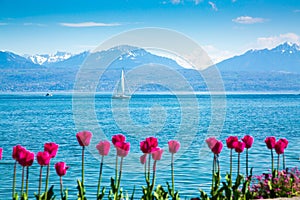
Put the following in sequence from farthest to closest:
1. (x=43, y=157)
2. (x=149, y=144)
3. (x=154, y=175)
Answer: (x=154, y=175) → (x=149, y=144) → (x=43, y=157)

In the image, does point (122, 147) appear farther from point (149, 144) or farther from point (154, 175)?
point (154, 175)

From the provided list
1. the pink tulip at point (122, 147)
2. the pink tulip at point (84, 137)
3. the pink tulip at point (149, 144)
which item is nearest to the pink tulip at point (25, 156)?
the pink tulip at point (84, 137)

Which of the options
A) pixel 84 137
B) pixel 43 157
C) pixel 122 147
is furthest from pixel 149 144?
pixel 43 157

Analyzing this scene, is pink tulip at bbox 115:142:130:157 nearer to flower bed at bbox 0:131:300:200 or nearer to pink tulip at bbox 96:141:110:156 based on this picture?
flower bed at bbox 0:131:300:200

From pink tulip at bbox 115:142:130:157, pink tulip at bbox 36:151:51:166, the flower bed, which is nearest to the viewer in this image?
pink tulip at bbox 36:151:51:166

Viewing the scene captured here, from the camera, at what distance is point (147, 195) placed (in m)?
6.34

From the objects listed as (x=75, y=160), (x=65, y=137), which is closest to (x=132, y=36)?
(x=75, y=160)

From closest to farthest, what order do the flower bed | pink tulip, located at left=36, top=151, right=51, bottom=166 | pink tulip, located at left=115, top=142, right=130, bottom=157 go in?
1. pink tulip, located at left=36, top=151, right=51, bottom=166
2. the flower bed
3. pink tulip, located at left=115, top=142, right=130, bottom=157

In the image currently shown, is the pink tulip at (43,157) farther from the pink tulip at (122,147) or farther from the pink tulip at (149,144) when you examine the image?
the pink tulip at (149,144)

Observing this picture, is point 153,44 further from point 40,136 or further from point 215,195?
point 40,136

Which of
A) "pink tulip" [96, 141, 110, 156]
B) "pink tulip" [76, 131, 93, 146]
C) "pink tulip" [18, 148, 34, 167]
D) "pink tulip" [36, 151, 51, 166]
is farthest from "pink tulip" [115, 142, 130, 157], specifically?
"pink tulip" [18, 148, 34, 167]

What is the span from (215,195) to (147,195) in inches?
32.2

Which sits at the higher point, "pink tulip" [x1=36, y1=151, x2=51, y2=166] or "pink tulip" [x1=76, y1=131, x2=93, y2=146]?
"pink tulip" [x1=76, y1=131, x2=93, y2=146]

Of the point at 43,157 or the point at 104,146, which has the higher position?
the point at 104,146
